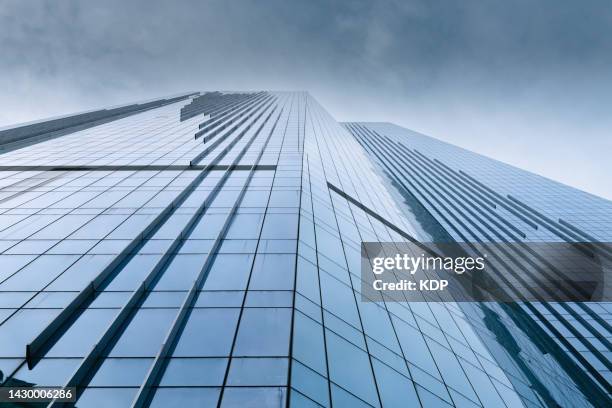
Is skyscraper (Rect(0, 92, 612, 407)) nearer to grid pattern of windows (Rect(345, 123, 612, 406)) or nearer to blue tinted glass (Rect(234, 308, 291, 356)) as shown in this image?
blue tinted glass (Rect(234, 308, 291, 356))

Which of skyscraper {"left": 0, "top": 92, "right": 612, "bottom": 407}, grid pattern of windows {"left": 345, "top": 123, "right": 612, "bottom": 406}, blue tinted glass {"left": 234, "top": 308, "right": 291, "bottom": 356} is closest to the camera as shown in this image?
skyscraper {"left": 0, "top": 92, "right": 612, "bottom": 407}

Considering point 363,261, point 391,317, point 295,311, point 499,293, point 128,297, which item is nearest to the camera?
point 295,311

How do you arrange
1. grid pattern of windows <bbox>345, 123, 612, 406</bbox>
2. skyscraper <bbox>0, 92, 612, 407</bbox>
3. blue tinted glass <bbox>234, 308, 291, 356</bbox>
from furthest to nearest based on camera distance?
1. grid pattern of windows <bbox>345, 123, 612, 406</bbox>
2. blue tinted glass <bbox>234, 308, 291, 356</bbox>
3. skyscraper <bbox>0, 92, 612, 407</bbox>

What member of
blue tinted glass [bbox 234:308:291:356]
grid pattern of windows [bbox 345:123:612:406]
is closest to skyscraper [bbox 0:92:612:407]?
blue tinted glass [bbox 234:308:291:356]

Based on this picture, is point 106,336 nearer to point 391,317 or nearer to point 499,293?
point 391,317

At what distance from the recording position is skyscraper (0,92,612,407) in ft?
33.7

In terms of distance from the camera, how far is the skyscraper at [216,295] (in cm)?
1028

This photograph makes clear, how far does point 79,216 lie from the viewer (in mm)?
19922

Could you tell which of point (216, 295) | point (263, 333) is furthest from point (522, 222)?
point (263, 333)

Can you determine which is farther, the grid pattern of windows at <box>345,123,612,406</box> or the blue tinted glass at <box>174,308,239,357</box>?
the grid pattern of windows at <box>345,123,612,406</box>

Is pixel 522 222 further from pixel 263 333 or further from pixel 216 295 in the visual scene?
pixel 263 333

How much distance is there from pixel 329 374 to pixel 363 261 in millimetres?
9205

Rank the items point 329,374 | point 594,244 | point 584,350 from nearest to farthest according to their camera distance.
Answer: point 329,374 → point 584,350 → point 594,244

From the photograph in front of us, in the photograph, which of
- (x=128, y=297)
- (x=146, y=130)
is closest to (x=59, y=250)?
(x=128, y=297)
